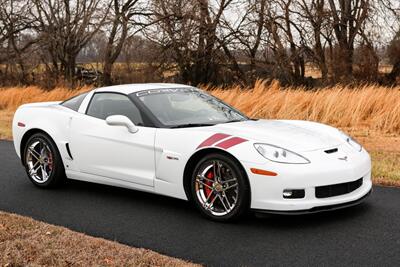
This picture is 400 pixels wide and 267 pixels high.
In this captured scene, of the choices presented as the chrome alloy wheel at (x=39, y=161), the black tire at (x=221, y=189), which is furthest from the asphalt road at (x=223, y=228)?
the chrome alloy wheel at (x=39, y=161)

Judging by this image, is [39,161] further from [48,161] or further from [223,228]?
[223,228]

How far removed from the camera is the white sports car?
529 cm

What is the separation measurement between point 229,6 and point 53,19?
1288 centimetres

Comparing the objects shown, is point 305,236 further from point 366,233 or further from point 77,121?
point 77,121

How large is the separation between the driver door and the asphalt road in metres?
0.39

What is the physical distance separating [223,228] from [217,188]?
383 millimetres

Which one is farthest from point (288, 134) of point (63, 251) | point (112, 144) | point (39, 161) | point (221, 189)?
point (39, 161)

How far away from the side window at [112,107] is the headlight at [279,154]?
153 centimetres

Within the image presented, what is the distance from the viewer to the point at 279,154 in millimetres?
5371

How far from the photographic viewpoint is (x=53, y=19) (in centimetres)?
3136

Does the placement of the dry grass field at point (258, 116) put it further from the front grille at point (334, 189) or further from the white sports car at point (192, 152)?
the front grille at point (334, 189)

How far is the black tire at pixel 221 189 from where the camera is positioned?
537 centimetres

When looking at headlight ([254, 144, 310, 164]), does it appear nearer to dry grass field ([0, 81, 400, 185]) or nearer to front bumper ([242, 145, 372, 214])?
front bumper ([242, 145, 372, 214])

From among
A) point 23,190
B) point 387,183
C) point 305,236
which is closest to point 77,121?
point 23,190
